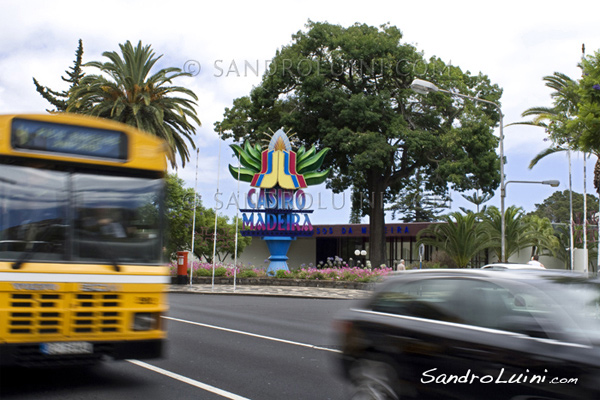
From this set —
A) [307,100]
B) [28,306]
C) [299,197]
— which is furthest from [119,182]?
[307,100]

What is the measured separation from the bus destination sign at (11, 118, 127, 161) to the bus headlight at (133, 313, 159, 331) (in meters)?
1.86

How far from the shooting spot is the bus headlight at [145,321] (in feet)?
24.2

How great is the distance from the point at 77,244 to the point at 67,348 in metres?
1.12

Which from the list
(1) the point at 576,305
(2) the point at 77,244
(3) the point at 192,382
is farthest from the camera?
(3) the point at 192,382

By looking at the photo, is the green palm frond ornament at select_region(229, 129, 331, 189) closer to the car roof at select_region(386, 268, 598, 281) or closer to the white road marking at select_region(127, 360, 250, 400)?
the white road marking at select_region(127, 360, 250, 400)

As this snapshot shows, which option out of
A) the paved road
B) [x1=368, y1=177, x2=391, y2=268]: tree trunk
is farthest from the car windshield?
[x1=368, y1=177, x2=391, y2=268]: tree trunk

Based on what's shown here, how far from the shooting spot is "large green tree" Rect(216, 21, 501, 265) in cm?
3834

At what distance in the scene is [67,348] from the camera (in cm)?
690

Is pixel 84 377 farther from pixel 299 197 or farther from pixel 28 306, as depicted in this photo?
pixel 299 197

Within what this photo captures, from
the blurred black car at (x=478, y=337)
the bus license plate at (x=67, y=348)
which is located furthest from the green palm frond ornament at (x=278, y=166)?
the blurred black car at (x=478, y=337)

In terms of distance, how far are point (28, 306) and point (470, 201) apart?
76405 mm

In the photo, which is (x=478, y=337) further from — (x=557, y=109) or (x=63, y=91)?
(x=63, y=91)

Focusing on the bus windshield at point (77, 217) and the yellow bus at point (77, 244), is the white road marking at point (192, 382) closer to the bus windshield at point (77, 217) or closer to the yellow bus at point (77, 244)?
the yellow bus at point (77, 244)

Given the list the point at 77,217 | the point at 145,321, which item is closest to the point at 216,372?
the point at 145,321
